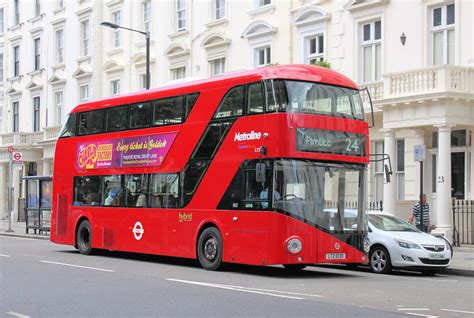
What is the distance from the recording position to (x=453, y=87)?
2286 cm

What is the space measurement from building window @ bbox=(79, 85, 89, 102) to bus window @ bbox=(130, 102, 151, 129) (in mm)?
23832

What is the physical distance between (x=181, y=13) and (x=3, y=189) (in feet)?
66.6

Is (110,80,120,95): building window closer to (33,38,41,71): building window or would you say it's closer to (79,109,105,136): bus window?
(33,38,41,71): building window

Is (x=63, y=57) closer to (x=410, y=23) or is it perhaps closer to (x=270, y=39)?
(x=270, y=39)

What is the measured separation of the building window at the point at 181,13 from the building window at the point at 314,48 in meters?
8.43

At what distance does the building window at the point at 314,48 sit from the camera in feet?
94.8

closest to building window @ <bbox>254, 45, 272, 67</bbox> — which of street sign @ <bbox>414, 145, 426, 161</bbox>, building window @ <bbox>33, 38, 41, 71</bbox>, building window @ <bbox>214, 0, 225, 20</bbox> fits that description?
building window @ <bbox>214, 0, 225, 20</bbox>

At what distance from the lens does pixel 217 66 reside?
3384 cm

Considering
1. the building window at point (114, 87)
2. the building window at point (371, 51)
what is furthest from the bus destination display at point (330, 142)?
the building window at point (114, 87)

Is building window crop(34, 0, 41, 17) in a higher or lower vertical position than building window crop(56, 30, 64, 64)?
higher

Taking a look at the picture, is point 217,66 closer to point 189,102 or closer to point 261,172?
point 189,102

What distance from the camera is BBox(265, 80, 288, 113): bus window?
50.1 feet

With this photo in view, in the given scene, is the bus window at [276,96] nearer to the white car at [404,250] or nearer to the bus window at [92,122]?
the white car at [404,250]

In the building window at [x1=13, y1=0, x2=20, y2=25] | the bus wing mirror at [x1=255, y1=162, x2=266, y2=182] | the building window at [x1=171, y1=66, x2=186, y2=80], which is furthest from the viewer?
the building window at [x1=13, y1=0, x2=20, y2=25]
